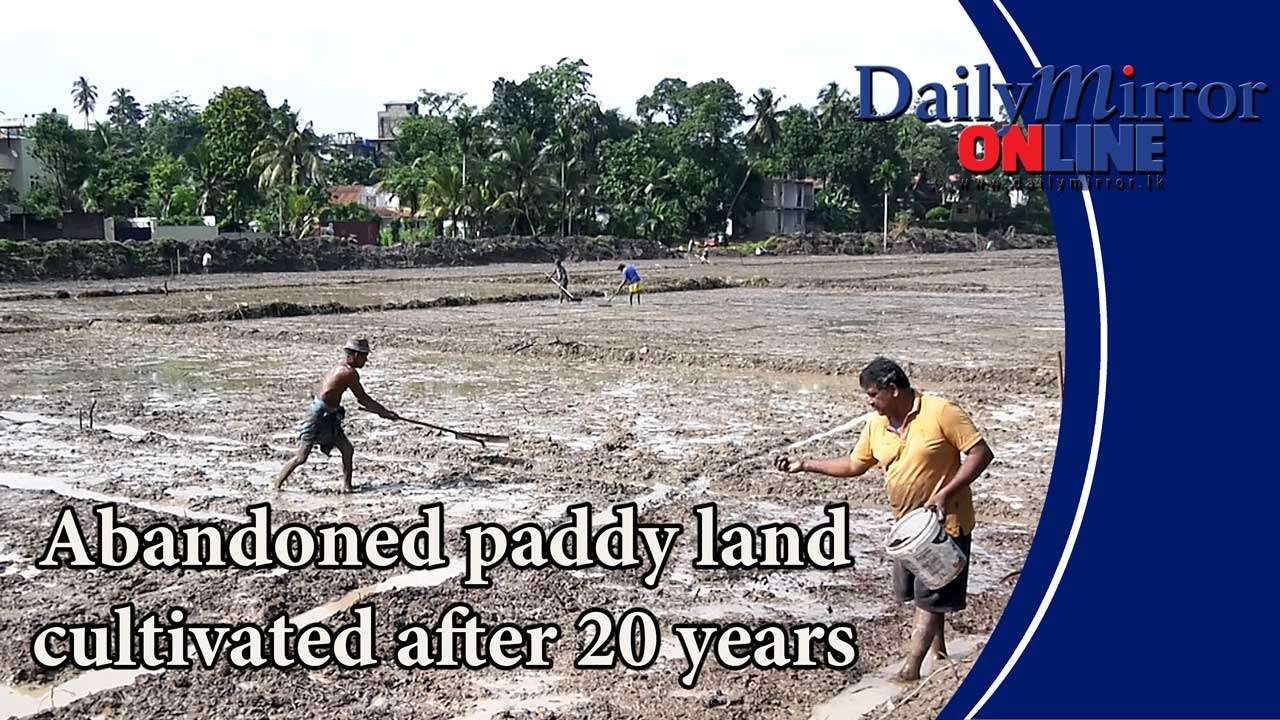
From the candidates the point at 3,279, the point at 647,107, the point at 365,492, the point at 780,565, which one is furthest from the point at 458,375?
the point at 647,107

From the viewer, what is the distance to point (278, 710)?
4.64 m

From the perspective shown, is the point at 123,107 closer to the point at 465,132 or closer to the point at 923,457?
the point at 465,132

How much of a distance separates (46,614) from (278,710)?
1796 mm

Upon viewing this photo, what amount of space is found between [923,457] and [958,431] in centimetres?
16

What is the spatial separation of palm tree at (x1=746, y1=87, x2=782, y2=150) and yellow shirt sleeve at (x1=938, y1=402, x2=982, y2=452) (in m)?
58.6

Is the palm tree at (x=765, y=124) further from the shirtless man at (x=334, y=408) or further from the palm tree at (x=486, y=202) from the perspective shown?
the shirtless man at (x=334, y=408)

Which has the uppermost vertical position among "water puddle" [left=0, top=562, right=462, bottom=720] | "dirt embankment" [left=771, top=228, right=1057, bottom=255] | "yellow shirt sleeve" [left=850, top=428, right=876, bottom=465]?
"dirt embankment" [left=771, top=228, right=1057, bottom=255]

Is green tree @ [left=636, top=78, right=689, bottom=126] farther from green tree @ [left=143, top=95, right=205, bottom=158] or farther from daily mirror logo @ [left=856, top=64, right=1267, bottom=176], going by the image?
daily mirror logo @ [left=856, top=64, right=1267, bottom=176]

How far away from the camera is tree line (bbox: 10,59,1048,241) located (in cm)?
4644

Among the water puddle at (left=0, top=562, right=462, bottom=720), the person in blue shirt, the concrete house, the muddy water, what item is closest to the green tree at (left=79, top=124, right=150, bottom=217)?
the person in blue shirt

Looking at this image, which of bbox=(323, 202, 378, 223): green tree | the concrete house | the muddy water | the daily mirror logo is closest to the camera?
the daily mirror logo

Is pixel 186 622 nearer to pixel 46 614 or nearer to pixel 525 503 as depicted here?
pixel 46 614

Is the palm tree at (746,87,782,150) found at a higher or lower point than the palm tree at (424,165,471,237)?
higher

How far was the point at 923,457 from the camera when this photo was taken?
14.9 ft
